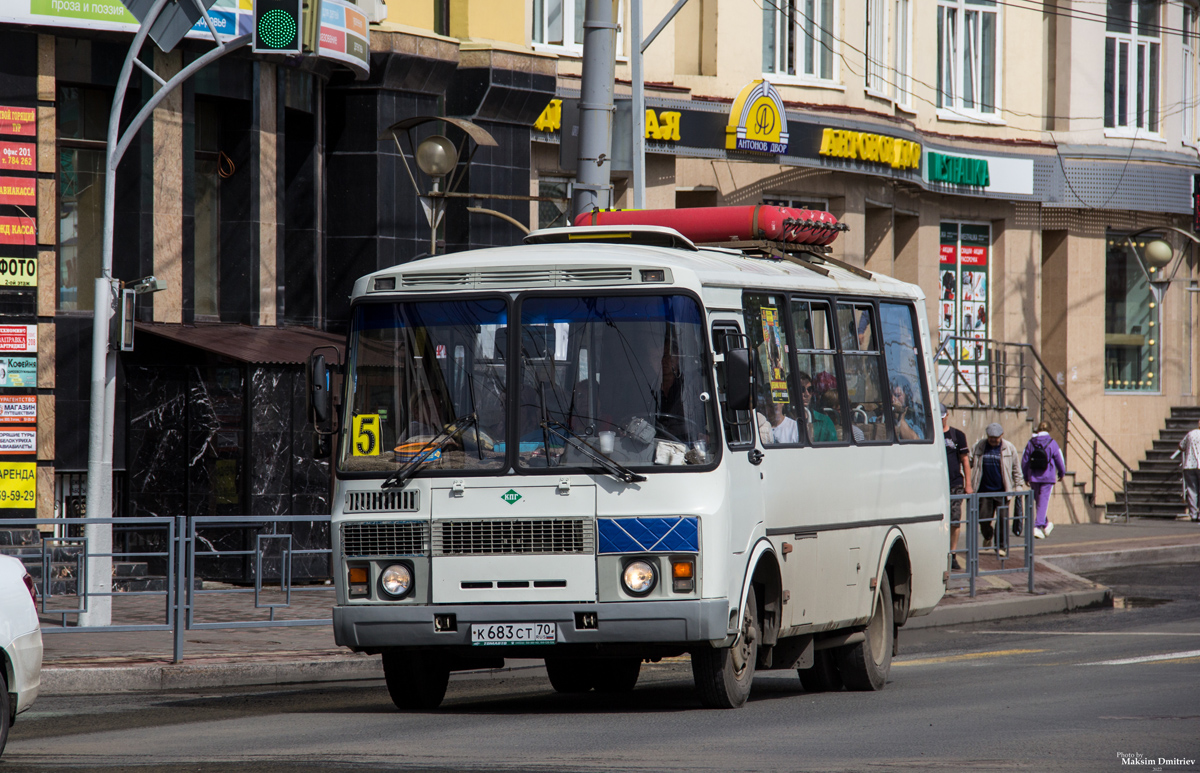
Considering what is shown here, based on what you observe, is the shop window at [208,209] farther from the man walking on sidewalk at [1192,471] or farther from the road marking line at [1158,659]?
the man walking on sidewalk at [1192,471]

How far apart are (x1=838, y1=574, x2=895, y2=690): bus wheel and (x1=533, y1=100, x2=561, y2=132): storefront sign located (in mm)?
13377

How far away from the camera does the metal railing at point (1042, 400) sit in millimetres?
32531

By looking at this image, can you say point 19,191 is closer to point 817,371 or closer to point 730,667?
point 817,371

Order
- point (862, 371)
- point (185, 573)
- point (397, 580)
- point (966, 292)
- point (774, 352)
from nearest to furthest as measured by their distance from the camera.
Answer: point (397, 580) → point (774, 352) → point (862, 371) → point (185, 573) → point (966, 292)

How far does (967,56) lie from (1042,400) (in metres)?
6.78

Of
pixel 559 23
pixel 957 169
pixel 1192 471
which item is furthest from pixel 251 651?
pixel 1192 471

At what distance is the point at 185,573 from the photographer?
1366 cm

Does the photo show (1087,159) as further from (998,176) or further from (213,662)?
(213,662)

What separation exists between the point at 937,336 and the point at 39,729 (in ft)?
78.7

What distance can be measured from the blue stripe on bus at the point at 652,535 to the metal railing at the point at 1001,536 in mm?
9414

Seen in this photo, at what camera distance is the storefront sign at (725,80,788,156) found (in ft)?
84.6

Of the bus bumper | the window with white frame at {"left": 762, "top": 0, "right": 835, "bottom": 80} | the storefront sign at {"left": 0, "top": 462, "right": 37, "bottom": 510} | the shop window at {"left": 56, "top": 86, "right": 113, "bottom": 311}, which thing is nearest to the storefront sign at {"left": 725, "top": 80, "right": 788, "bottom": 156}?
the window with white frame at {"left": 762, "top": 0, "right": 835, "bottom": 80}

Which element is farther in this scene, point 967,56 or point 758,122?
point 967,56

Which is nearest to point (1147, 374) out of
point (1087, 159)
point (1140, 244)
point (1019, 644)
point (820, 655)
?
point (1140, 244)
